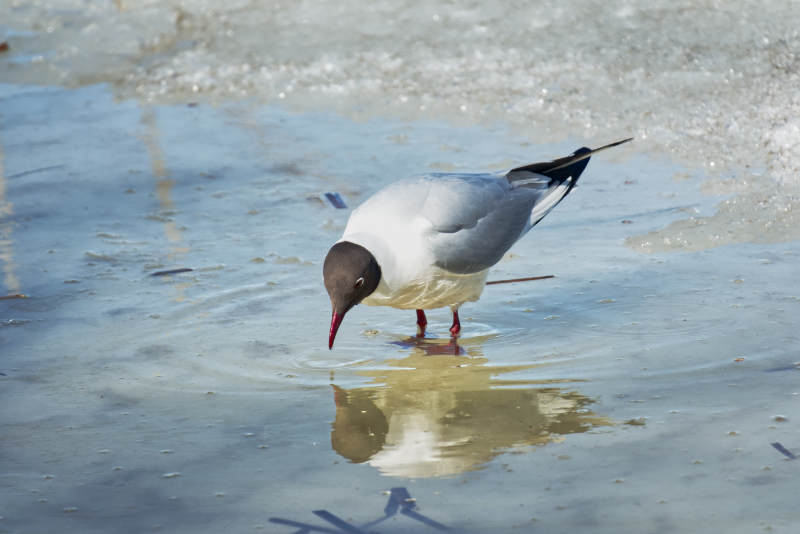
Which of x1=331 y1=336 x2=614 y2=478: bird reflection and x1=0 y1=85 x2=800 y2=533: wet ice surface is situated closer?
x1=0 y1=85 x2=800 y2=533: wet ice surface

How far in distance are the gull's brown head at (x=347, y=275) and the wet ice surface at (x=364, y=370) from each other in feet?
0.77

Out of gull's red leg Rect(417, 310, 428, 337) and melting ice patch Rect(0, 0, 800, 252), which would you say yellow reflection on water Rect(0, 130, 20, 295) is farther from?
melting ice patch Rect(0, 0, 800, 252)

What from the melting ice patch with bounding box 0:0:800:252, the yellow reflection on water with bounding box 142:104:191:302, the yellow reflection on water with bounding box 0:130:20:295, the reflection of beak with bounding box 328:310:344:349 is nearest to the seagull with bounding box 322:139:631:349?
the reflection of beak with bounding box 328:310:344:349

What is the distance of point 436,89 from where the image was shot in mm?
7723

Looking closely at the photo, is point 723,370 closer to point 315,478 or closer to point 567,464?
point 567,464

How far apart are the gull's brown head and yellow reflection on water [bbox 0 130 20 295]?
1826 millimetres

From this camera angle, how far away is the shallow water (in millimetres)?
2445

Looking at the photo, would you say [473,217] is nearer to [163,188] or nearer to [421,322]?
[421,322]

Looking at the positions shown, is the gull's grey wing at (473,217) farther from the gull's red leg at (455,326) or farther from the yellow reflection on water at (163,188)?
the yellow reflection on water at (163,188)

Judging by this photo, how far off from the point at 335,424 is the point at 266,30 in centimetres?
743

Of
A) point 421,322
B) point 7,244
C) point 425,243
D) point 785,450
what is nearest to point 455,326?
point 421,322

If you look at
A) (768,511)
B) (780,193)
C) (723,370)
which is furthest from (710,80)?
(768,511)

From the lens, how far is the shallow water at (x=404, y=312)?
2.45m

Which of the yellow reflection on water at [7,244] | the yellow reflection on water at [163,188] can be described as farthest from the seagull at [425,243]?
the yellow reflection on water at [7,244]
